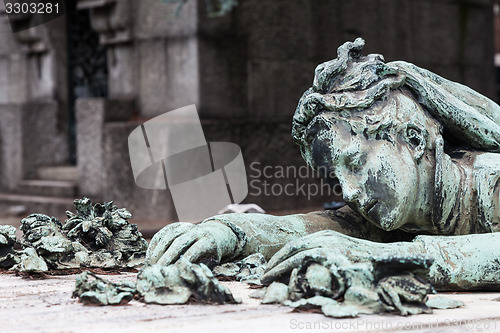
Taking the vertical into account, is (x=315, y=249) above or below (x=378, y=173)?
below

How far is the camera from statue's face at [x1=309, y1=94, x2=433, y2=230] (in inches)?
114

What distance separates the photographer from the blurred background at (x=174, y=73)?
7.83m

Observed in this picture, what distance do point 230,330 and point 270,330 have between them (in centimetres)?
10

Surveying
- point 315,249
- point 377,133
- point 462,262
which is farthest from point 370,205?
point 315,249

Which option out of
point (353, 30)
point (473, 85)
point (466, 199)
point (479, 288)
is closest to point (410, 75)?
point (466, 199)

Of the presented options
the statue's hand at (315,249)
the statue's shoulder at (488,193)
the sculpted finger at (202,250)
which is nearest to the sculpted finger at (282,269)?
the statue's hand at (315,249)

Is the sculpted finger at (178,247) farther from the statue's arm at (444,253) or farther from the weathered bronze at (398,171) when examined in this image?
the statue's arm at (444,253)

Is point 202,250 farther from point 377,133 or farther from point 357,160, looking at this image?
point 377,133

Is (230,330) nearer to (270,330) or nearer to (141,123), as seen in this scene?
(270,330)

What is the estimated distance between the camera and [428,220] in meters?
3.07

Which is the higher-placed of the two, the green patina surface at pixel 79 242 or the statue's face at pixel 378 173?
the statue's face at pixel 378 173

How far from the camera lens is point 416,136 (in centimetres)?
298

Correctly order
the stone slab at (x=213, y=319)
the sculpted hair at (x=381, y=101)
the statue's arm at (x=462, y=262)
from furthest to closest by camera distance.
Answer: the sculpted hair at (x=381, y=101)
the statue's arm at (x=462, y=262)
the stone slab at (x=213, y=319)

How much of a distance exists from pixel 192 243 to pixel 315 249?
519 millimetres
